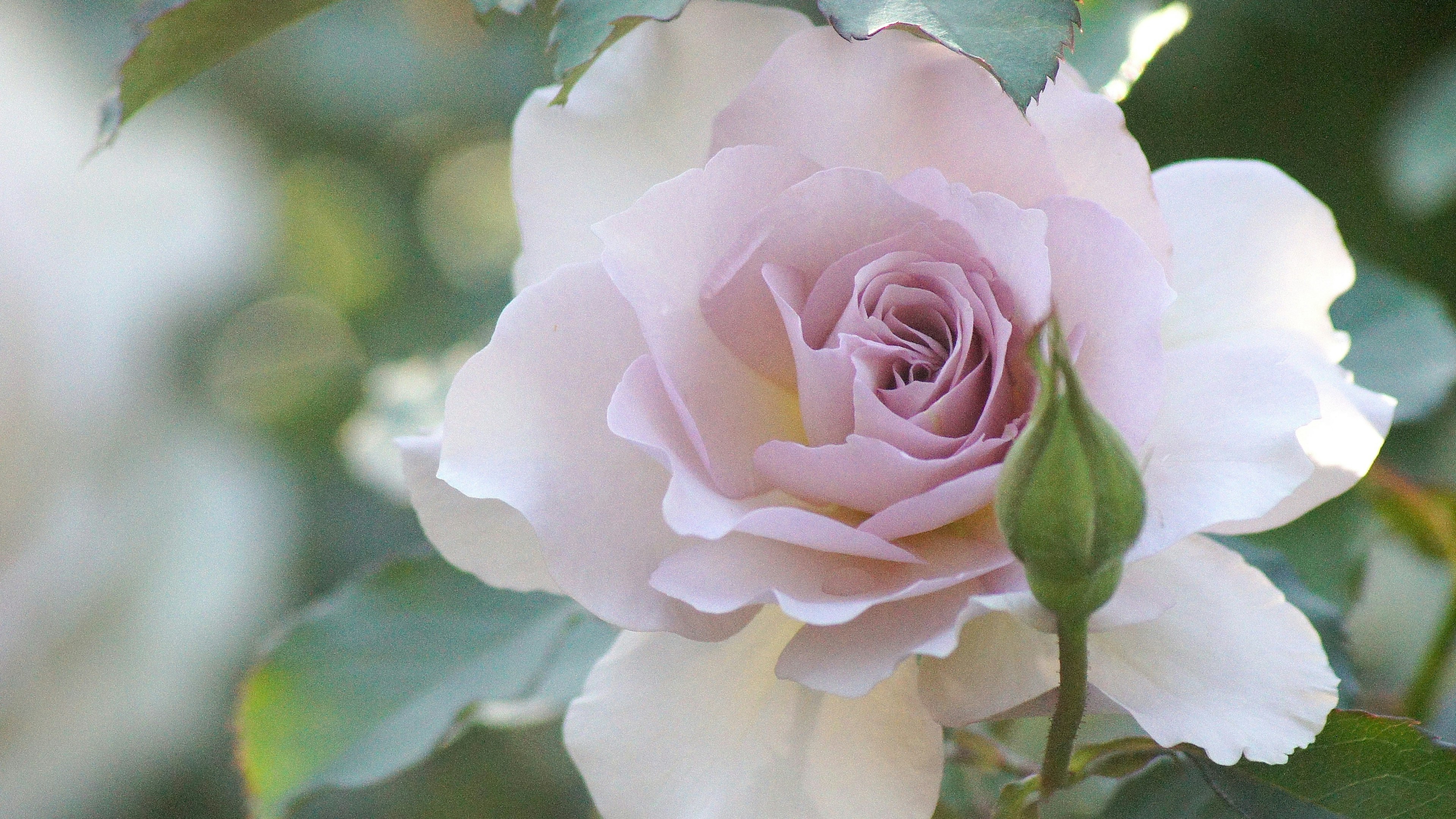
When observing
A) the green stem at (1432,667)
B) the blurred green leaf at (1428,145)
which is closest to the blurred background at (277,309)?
the blurred green leaf at (1428,145)

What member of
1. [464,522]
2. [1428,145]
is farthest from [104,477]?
[1428,145]

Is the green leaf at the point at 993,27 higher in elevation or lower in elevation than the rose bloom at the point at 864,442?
higher

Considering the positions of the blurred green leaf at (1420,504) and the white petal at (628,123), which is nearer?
the white petal at (628,123)

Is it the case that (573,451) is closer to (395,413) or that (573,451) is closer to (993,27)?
(993,27)

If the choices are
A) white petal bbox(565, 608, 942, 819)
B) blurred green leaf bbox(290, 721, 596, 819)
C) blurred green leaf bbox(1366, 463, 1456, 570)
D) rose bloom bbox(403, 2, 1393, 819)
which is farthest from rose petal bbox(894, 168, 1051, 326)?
blurred green leaf bbox(290, 721, 596, 819)

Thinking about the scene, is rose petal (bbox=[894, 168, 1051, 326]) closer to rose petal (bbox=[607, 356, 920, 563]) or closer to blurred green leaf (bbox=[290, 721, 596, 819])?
rose petal (bbox=[607, 356, 920, 563])

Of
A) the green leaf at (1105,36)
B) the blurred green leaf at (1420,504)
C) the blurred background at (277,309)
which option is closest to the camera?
the green leaf at (1105,36)

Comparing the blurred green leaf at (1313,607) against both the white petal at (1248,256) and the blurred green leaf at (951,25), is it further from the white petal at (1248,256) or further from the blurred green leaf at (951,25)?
the blurred green leaf at (951,25)

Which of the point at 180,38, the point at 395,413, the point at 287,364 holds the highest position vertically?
the point at 180,38
